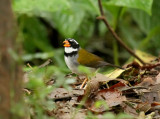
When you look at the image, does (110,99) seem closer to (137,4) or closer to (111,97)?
(111,97)

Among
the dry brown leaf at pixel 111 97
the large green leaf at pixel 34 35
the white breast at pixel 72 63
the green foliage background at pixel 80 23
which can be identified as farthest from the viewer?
the large green leaf at pixel 34 35

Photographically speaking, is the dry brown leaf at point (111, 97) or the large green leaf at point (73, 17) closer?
the dry brown leaf at point (111, 97)

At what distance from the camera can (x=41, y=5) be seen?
5863mm

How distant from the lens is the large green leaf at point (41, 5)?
18.8 ft

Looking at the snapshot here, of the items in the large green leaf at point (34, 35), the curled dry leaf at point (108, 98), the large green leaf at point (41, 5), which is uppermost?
the large green leaf at point (41, 5)

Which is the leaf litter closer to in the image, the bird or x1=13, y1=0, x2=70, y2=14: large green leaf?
the bird

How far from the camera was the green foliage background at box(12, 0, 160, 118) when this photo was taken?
585cm

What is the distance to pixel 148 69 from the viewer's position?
4.84 m

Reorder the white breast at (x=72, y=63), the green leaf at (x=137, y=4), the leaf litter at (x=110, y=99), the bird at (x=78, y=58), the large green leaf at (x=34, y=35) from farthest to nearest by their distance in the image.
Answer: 1. the large green leaf at (x=34, y=35)
2. the green leaf at (x=137, y=4)
3. the bird at (x=78, y=58)
4. the white breast at (x=72, y=63)
5. the leaf litter at (x=110, y=99)

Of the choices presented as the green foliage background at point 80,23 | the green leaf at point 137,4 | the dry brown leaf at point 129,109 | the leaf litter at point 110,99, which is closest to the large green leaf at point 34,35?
the green foliage background at point 80,23

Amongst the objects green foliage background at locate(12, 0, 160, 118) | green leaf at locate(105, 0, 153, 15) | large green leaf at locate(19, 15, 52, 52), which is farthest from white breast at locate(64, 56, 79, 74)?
large green leaf at locate(19, 15, 52, 52)

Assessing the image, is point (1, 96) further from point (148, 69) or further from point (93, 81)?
point (148, 69)

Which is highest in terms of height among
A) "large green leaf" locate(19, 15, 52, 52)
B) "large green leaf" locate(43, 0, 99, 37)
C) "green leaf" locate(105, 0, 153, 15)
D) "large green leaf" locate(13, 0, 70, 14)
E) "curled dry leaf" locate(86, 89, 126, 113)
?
"large green leaf" locate(13, 0, 70, 14)

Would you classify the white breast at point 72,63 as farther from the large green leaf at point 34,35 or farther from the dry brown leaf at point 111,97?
the large green leaf at point 34,35
